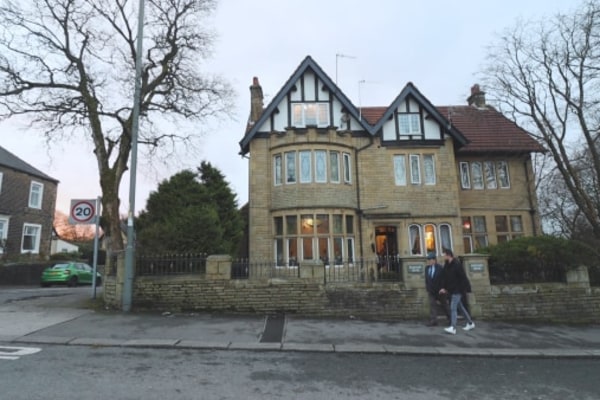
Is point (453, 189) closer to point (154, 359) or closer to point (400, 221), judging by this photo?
point (400, 221)

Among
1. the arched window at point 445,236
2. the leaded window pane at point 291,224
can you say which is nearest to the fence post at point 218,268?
the leaded window pane at point 291,224

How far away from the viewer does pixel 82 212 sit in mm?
11266

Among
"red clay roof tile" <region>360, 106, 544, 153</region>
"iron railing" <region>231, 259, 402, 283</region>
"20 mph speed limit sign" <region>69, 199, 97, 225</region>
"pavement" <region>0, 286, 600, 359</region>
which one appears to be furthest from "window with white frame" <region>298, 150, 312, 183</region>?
"20 mph speed limit sign" <region>69, 199, 97, 225</region>

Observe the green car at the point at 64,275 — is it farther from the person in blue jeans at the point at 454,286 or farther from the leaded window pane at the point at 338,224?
the person in blue jeans at the point at 454,286

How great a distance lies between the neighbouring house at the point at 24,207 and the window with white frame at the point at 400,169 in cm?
2673

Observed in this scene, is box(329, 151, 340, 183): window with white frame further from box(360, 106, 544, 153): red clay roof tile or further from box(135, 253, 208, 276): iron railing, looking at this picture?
box(135, 253, 208, 276): iron railing

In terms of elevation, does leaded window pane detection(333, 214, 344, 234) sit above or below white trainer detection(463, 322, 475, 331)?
above

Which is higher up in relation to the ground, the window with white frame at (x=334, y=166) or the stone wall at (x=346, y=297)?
the window with white frame at (x=334, y=166)

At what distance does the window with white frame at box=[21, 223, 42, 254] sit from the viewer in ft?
89.3

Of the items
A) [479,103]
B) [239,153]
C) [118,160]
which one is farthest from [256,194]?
[479,103]

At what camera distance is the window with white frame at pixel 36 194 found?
1113 inches

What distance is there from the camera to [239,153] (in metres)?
17.4

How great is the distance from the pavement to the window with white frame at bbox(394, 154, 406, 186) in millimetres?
7292

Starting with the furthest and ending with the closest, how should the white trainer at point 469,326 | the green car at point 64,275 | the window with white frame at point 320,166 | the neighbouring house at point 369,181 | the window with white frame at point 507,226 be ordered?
1. the green car at point 64,275
2. the window with white frame at point 507,226
3. the window with white frame at point 320,166
4. the neighbouring house at point 369,181
5. the white trainer at point 469,326
